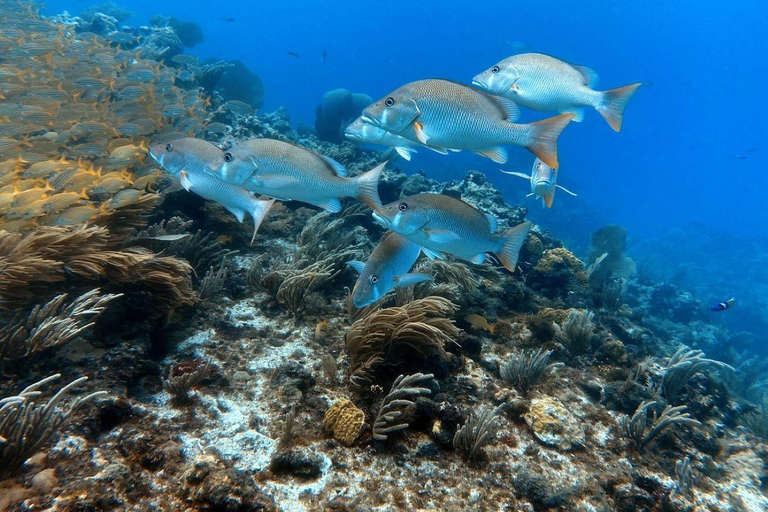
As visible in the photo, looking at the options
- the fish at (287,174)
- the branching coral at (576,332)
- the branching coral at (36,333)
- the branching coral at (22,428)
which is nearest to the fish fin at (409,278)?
the fish at (287,174)

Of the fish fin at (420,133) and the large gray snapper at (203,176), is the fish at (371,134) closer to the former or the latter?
the fish fin at (420,133)

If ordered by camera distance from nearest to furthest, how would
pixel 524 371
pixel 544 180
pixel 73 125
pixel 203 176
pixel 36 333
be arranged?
1. pixel 36 333
2. pixel 203 176
3. pixel 524 371
4. pixel 544 180
5. pixel 73 125

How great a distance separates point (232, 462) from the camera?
9.55 ft

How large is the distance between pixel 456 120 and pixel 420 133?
328 millimetres

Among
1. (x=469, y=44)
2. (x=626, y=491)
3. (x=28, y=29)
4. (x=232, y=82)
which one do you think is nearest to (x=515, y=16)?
(x=469, y=44)

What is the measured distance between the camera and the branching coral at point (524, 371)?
169 inches

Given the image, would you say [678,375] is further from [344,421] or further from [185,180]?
[185,180]

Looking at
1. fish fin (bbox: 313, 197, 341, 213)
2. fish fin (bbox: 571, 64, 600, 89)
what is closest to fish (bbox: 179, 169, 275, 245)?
fish fin (bbox: 313, 197, 341, 213)

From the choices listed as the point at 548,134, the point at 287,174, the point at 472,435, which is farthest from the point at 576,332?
the point at 287,174

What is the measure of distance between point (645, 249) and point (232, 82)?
43672 mm

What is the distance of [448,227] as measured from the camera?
3.24 meters

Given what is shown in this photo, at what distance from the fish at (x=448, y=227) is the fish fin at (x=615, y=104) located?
148 centimetres

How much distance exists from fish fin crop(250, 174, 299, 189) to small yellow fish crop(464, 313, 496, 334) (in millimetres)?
3293

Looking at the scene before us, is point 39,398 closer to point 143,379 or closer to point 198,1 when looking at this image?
point 143,379
